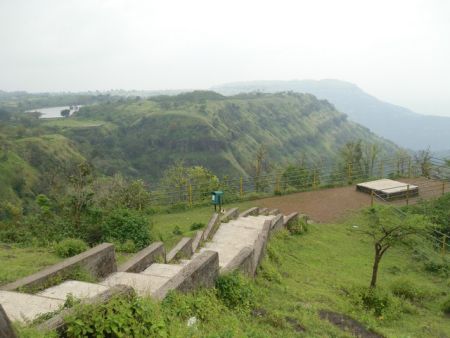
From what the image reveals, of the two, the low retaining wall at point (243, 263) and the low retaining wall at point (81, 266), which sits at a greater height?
the low retaining wall at point (81, 266)

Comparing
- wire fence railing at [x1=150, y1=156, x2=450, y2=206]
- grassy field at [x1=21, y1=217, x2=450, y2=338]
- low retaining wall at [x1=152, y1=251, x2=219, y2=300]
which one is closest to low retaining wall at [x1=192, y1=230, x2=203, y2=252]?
grassy field at [x1=21, y1=217, x2=450, y2=338]

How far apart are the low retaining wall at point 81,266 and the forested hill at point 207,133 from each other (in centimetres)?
6905

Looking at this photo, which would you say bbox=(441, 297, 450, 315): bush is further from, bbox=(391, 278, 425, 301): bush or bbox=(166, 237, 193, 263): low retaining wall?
bbox=(166, 237, 193, 263): low retaining wall

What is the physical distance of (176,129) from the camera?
108m

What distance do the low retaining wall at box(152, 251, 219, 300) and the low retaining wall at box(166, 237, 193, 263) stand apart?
175cm

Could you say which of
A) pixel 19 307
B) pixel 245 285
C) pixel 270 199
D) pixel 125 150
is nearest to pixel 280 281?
pixel 245 285

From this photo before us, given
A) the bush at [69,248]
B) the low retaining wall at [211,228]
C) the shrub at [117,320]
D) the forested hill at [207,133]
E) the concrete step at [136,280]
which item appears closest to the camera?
the shrub at [117,320]

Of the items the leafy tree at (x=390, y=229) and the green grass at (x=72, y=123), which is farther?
the green grass at (x=72, y=123)

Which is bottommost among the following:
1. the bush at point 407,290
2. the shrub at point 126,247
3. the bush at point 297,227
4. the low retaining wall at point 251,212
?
the bush at point 407,290

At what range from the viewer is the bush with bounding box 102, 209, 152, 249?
10.1m

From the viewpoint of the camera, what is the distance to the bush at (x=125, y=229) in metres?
10.1

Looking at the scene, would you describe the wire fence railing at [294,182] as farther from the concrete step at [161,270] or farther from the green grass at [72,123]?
the green grass at [72,123]

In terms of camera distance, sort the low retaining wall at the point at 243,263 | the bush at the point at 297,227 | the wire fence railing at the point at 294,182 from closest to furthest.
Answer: the low retaining wall at the point at 243,263
the bush at the point at 297,227
the wire fence railing at the point at 294,182

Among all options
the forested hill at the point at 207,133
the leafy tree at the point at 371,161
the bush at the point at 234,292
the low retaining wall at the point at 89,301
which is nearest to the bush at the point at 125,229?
the bush at the point at 234,292
